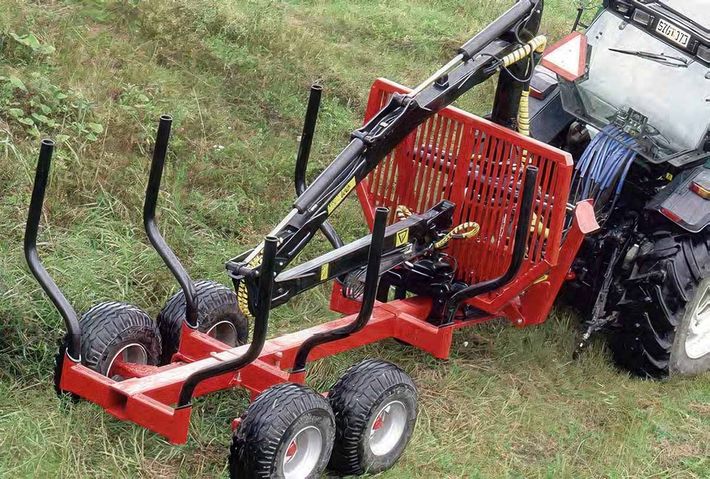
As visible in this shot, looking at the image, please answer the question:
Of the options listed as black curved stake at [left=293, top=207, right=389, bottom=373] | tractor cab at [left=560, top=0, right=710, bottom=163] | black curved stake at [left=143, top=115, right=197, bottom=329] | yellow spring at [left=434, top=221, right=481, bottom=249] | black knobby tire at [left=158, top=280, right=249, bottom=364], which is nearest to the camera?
black curved stake at [left=293, top=207, right=389, bottom=373]

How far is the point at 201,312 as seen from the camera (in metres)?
4.85

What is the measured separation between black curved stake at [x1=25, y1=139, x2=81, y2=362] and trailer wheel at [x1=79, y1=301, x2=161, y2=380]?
0.17 meters

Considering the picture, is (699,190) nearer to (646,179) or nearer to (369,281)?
(646,179)

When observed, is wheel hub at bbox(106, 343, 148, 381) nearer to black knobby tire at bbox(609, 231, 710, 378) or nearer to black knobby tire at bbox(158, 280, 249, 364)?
black knobby tire at bbox(158, 280, 249, 364)

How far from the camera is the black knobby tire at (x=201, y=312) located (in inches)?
192

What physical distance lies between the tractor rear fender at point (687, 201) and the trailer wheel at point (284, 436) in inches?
90.1

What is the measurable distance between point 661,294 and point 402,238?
1475 millimetres

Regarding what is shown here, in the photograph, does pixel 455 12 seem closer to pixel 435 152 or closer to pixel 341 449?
pixel 435 152

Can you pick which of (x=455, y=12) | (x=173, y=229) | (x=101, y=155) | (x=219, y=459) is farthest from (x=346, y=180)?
(x=455, y=12)

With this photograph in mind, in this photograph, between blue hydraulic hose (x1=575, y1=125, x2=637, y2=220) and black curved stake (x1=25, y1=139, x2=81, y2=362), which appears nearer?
black curved stake (x1=25, y1=139, x2=81, y2=362)

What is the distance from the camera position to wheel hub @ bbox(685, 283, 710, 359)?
5820 mm

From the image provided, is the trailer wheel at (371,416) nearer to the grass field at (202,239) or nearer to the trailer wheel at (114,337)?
the grass field at (202,239)

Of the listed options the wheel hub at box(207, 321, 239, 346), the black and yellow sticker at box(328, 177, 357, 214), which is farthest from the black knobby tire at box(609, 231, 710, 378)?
the wheel hub at box(207, 321, 239, 346)

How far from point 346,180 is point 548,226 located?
3.77 feet
